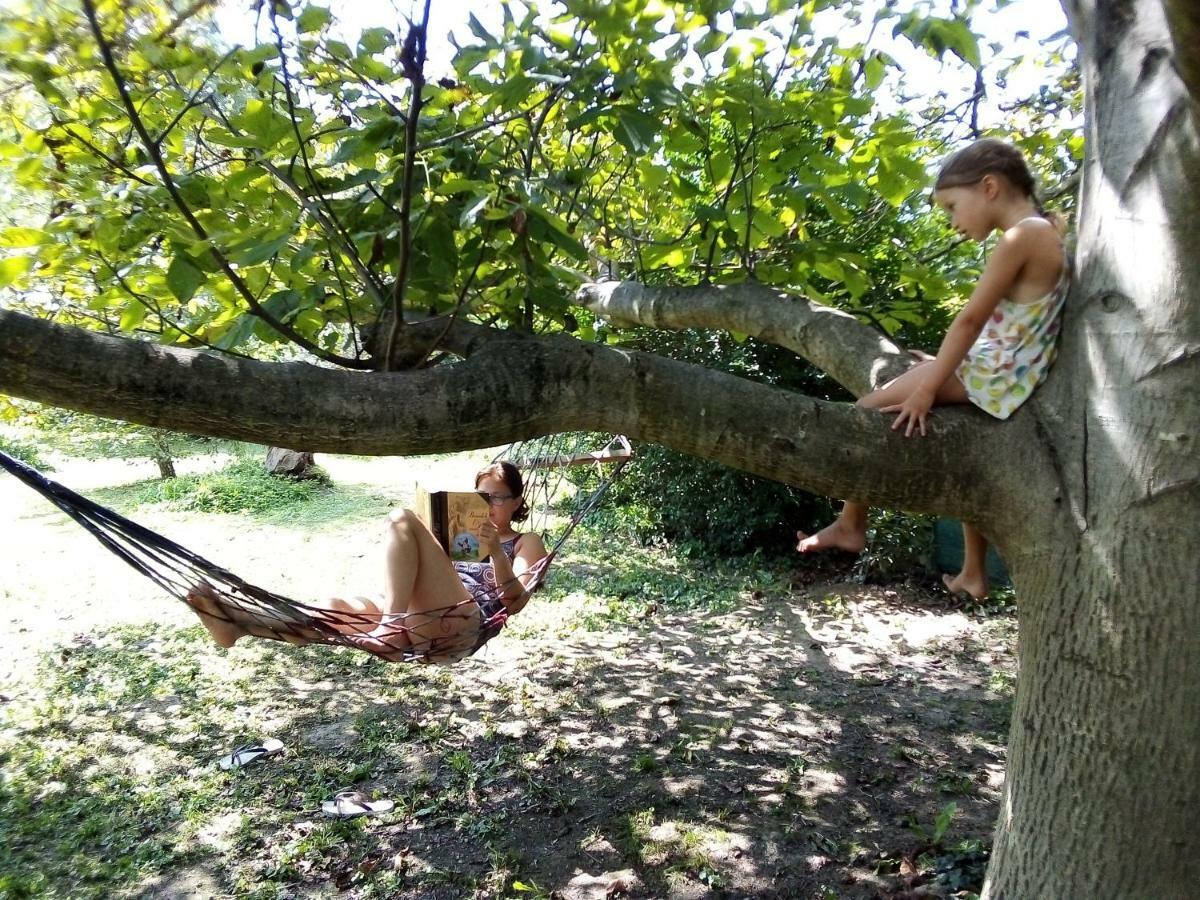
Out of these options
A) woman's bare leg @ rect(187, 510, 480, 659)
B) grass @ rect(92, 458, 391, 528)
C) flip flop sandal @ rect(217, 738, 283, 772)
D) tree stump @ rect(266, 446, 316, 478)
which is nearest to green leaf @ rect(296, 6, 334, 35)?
woman's bare leg @ rect(187, 510, 480, 659)

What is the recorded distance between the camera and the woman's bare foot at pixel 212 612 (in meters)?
2.42

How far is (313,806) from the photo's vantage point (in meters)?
3.06

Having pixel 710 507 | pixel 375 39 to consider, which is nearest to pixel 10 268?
pixel 375 39

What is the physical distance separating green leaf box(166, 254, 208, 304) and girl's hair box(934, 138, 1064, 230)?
61.6 inches

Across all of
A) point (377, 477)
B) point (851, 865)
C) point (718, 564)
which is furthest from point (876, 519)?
point (377, 477)

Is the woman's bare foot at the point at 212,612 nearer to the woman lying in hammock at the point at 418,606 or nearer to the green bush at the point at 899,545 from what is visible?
the woman lying in hammock at the point at 418,606

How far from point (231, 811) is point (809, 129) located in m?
3.03

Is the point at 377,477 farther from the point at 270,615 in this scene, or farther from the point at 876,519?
the point at 270,615

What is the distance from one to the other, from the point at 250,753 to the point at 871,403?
2.98 metres

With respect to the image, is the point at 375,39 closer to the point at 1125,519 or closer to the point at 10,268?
the point at 10,268

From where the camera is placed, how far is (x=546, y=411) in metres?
1.56

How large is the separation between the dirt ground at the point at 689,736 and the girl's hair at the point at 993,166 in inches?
76.3

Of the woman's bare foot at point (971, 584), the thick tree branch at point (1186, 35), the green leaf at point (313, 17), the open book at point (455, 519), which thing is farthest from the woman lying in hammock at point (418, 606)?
the thick tree branch at point (1186, 35)

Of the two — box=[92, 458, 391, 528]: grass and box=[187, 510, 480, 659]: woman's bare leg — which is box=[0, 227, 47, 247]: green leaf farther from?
box=[92, 458, 391, 528]: grass
